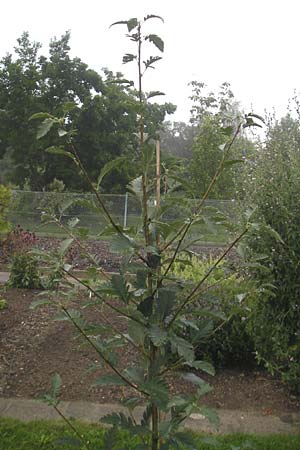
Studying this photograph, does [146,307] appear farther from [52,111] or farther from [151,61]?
[52,111]

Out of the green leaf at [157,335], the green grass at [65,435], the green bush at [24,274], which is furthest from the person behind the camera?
the green bush at [24,274]

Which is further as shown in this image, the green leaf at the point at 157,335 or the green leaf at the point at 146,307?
the green leaf at the point at 146,307

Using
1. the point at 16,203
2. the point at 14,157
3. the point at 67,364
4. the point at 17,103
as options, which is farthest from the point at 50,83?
the point at 67,364

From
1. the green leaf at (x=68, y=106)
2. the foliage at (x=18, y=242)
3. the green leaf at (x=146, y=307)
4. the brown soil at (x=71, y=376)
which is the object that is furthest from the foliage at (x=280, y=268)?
the foliage at (x=18, y=242)

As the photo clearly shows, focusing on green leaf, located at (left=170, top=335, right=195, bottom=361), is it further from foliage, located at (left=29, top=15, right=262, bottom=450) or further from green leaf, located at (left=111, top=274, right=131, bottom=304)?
green leaf, located at (left=111, top=274, right=131, bottom=304)

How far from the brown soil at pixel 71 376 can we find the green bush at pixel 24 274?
182 cm

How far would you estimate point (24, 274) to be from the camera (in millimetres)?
7051

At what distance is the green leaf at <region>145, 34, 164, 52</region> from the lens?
1404 millimetres

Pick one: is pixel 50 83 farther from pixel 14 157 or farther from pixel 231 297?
pixel 231 297

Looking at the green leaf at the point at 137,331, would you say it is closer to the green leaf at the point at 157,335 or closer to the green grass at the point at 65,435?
the green leaf at the point at 157,335

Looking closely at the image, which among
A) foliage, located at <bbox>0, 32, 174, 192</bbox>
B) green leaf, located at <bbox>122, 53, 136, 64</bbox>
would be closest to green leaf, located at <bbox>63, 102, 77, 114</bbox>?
green leaf, located at <bbox>122, 53, 136, 64</bbox>

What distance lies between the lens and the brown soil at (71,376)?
3541mm

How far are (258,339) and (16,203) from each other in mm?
11114

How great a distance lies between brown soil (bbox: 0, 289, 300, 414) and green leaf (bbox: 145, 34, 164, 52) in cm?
224
